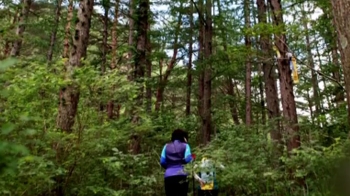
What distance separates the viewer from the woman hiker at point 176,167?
Answer: 19.3 feet

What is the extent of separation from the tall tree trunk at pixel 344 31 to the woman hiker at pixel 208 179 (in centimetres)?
278

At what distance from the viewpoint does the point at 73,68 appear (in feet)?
19.6

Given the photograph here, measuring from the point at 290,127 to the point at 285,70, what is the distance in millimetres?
1138

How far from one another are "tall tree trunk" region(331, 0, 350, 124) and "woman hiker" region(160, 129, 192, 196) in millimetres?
2854

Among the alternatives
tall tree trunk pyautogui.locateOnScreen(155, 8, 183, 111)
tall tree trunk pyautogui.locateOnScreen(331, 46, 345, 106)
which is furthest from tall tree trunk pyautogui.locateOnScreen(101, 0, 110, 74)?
tall tree trunk pyautogui.locateOnScreen(331, 46, 345, 106)

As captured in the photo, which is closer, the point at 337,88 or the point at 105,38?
the point at 337,88

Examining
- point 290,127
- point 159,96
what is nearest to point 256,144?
point 290,127

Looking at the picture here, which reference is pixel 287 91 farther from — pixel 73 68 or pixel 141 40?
pixel 141 40

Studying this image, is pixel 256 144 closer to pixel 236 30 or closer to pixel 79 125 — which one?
pixel 79 125

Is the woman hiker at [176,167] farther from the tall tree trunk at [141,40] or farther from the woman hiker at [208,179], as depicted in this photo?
the tall tree trunk at [141,40]

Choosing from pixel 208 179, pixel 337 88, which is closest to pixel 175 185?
pixel 208 179

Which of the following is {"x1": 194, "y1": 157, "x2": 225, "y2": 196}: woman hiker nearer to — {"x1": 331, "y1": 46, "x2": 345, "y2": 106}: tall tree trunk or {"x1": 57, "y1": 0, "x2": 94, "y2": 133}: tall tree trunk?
{"x1": 57, "y1": 0, "x2": 94, "y2": 133}: tall tree trunk

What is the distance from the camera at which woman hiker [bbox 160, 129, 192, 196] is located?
5.89m

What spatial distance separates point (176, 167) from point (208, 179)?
35.0 inches
